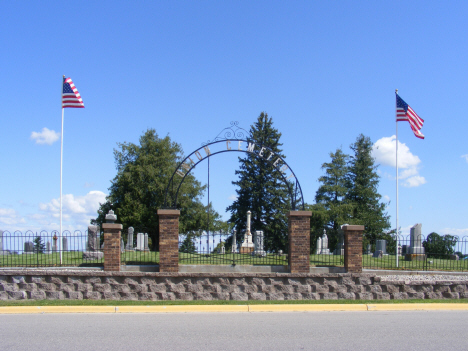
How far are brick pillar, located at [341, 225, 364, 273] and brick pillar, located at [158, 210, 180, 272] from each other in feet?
15.9

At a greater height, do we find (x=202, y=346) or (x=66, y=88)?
(x=66, y=88)

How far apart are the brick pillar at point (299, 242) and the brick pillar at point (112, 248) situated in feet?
16.0

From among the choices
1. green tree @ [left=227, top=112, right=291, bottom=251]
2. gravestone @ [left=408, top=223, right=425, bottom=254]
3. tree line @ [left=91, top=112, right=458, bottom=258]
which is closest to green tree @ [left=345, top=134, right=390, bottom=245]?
tree line @ [left=91, top=112, right=458, bottom=258]

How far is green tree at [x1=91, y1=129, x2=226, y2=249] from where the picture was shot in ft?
135

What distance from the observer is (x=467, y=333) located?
26.9 feet

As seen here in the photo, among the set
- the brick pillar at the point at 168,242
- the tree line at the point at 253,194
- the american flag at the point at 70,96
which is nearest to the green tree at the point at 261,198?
the tree line at the point at 253,194

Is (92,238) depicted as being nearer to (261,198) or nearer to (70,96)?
(70,96)

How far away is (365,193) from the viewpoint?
4559 centimetres

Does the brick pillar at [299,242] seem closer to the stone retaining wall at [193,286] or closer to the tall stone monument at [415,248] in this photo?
the stone retaining wall at [193,286]

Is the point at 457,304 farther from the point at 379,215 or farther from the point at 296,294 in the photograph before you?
the point at 379,215

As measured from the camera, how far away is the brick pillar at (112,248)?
497 inches

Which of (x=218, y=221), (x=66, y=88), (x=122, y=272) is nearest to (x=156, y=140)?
(x=218, y=221)

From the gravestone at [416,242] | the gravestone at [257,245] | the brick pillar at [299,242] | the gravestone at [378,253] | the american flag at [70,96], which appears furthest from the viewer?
the gravestone at [378,253]

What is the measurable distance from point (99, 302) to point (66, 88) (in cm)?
922
